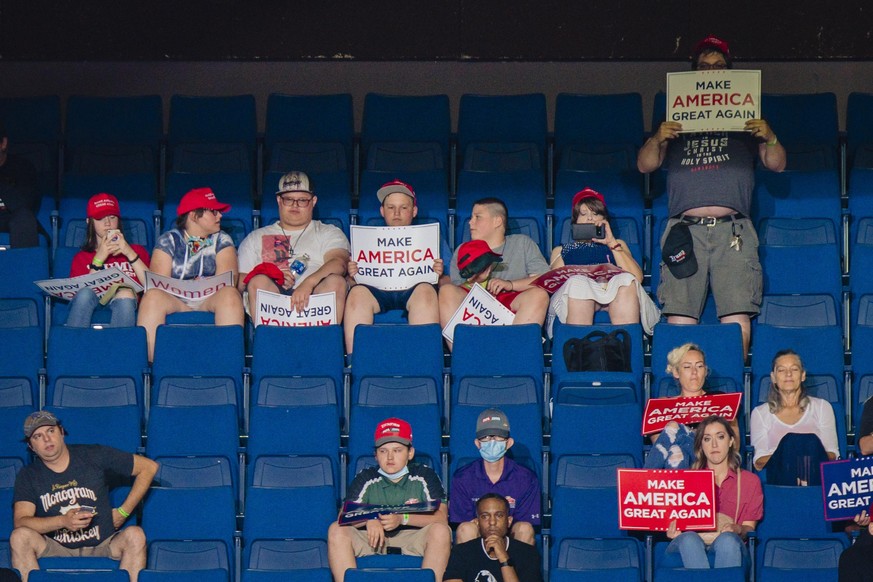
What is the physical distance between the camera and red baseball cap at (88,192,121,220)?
7.86 m

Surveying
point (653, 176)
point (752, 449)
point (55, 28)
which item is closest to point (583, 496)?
point (752, 449)

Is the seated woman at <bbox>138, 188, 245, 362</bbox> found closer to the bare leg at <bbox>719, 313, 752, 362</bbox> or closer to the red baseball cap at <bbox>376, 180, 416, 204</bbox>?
the red baseball cap at <bbox>376, 180, 416, 204</bbox>

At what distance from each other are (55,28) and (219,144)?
1.63 m

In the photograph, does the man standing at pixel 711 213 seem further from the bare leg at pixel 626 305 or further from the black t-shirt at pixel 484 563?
the black t-shirt at pixel 484 563

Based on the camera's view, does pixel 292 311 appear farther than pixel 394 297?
No

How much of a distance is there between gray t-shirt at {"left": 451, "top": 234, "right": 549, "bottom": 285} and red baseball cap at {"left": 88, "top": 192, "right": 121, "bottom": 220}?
163cm

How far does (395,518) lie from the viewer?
20.9 feet

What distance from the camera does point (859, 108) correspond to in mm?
8734

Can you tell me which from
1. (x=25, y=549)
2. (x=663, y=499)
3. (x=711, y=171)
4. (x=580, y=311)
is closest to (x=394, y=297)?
(x=580, y=311)

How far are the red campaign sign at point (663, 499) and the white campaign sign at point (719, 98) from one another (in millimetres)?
1975

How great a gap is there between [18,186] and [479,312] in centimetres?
250

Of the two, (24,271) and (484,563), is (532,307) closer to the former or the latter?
(484,563)

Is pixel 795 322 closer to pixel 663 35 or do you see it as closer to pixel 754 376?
pixel 754 376

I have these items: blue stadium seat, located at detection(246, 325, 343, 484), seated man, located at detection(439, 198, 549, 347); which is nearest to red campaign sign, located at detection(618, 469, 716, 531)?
blue stadium seat, located at detection(246, 325, 343, 484)
